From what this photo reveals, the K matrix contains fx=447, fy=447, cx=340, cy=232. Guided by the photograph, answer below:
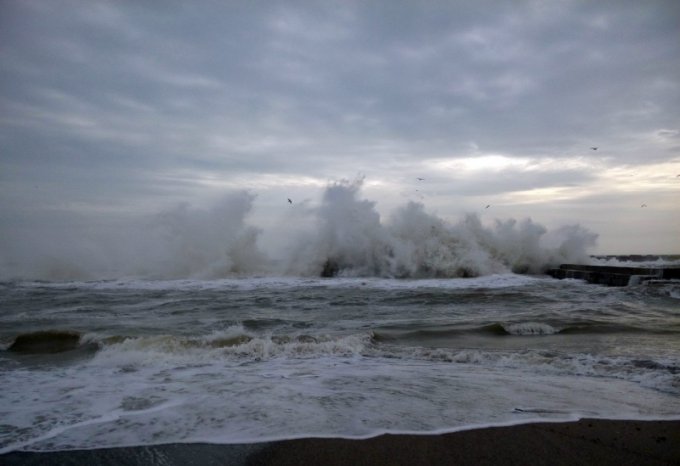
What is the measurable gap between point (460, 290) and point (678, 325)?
672 cm

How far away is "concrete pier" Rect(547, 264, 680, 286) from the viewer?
14680 millimetres

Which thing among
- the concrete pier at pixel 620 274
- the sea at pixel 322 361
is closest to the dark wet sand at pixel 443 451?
the sea at pixel 322 361

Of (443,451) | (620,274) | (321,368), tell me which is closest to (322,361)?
(321,368)

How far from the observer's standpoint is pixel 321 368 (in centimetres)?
510

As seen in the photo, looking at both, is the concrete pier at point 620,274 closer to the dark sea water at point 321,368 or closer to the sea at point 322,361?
the sea at point 322,361

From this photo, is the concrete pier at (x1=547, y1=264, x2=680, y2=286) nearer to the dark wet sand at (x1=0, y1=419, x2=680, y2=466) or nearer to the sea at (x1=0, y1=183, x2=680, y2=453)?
the sea at (x1=0, y1=183, x2=680, y2=453)

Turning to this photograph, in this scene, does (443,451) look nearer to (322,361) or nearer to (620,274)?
(322,361)

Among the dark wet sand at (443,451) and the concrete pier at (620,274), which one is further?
the concrete pier at (620,274)

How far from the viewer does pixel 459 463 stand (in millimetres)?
2543

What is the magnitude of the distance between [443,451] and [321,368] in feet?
8.38

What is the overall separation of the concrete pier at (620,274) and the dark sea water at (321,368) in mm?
4465

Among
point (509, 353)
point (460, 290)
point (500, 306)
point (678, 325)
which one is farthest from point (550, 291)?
point (509, 353)

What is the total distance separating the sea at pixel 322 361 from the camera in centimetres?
326

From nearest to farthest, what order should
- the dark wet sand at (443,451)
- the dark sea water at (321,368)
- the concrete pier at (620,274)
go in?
1. the dark wet sand at (443,451)
2. the dark sea water at (321,368)
3. the concrete pier at (620,274)
